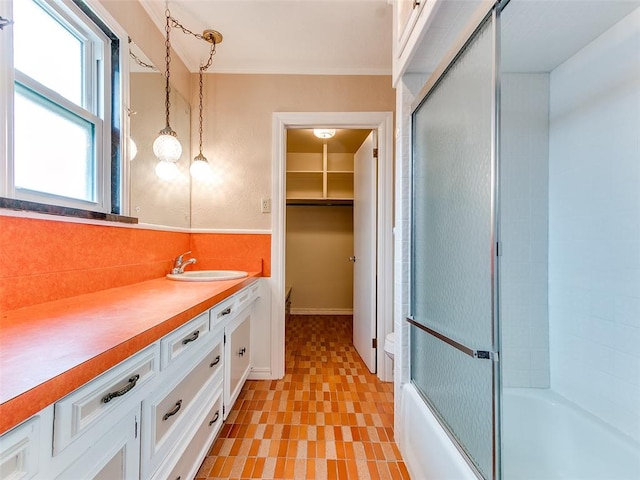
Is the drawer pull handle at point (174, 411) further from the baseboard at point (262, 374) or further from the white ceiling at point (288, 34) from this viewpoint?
the white ceiling at point (288, 34)

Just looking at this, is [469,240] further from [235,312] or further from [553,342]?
[235,312]

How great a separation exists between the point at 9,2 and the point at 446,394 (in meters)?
2.02

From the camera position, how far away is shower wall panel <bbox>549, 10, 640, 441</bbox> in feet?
3.66

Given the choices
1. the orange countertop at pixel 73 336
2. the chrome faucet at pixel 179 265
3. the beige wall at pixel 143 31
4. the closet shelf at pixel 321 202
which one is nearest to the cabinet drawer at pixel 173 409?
the orange countertop at pixel 73 336

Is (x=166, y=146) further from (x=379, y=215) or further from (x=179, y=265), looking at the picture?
(x=379, y=215)

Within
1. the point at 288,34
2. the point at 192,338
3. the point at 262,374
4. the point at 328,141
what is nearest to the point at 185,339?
the point at 192,338

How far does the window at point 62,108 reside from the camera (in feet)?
3.19

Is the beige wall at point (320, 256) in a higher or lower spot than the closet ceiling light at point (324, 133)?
lower

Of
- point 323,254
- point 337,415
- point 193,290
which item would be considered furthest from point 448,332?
point 323,254

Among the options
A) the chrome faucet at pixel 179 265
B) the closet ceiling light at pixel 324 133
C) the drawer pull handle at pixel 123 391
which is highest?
the closet ceiling light at pixel 324 133

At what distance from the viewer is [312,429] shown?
153cm

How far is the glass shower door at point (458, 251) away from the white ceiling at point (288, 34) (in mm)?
834

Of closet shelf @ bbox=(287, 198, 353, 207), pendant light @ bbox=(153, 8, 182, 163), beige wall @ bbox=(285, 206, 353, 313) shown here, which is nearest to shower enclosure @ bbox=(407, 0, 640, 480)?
pendant light @ bbox=(153, 8, 182, 163)

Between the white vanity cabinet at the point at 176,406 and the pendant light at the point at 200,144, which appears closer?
the white vanity cabinet at the point at 176,406
